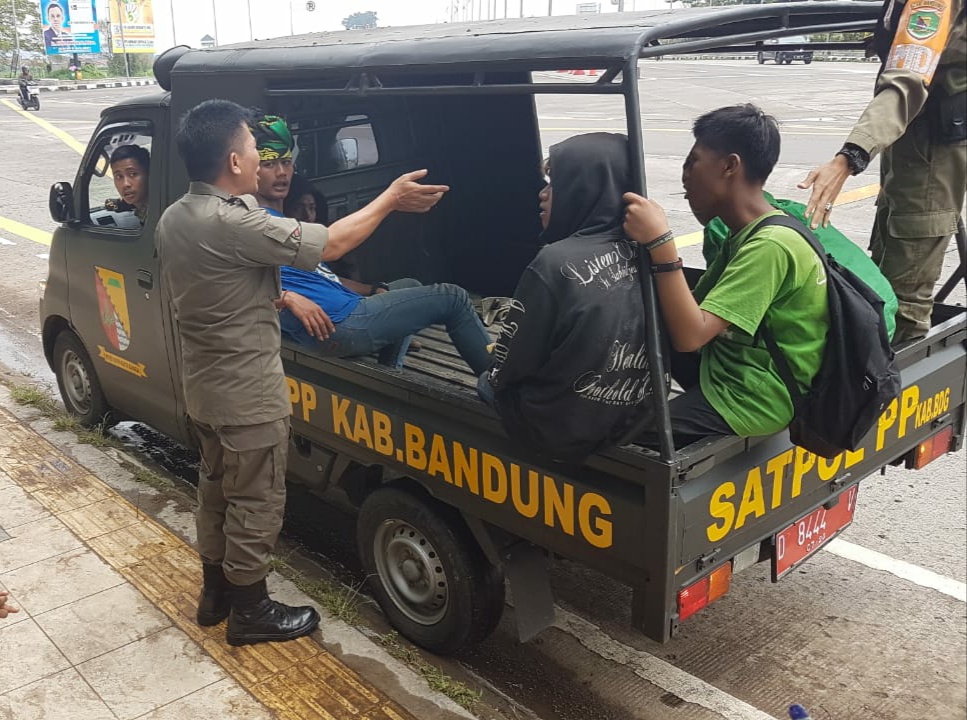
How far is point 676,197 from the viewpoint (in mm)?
11984

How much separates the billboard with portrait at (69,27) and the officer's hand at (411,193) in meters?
55.0

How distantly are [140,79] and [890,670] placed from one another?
167 feet

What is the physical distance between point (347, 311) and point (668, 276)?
1.57 meters

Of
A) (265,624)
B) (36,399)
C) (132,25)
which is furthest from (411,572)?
(132,25)

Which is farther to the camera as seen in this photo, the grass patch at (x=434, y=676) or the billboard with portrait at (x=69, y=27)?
the billboard with portrait at (x=69, y=27)

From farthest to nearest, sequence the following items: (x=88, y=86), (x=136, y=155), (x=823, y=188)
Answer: (x=88, y=86) < (x=136, y=155) < (x=823, y=188)

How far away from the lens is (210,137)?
9.73 ft

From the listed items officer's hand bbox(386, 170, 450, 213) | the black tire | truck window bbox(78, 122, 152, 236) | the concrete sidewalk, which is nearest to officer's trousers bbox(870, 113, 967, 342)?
officer's hand bbox(386, 170, 450, 213)

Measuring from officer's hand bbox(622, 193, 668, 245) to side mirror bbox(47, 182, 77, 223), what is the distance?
3.52 m

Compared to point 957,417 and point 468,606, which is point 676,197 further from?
point 468,606

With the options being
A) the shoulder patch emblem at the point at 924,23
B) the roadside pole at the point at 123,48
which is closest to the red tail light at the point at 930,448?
the shoulder patch emblem at the point at 924,23

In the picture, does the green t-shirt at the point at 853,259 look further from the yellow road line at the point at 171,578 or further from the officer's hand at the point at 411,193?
the yellow road line at the point at 171,578

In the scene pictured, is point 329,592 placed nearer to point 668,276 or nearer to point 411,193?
point 411,193

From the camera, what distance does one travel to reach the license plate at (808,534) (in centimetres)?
295
